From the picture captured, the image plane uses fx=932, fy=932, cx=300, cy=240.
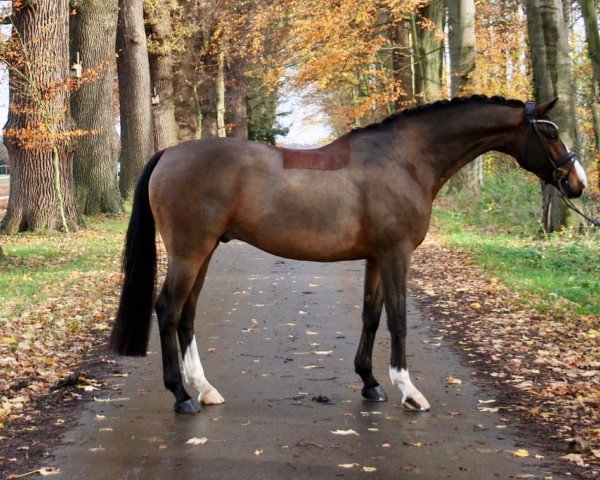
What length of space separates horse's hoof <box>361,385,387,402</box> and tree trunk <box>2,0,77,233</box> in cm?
1422

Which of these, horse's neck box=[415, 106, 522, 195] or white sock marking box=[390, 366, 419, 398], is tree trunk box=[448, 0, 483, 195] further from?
white sock marking box=[390, 366, 419, 398]

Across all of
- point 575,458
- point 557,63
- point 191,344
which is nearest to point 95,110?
point 557,63

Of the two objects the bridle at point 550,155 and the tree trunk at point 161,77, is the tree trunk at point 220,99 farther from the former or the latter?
the bridle at point 550,155

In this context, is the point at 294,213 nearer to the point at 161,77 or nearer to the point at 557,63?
the point at 557,63

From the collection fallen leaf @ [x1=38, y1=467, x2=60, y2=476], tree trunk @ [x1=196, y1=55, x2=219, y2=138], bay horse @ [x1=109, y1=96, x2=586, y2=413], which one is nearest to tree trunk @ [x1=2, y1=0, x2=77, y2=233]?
bay horse @ [x1=109, y1=96, x2=586, y2=413]

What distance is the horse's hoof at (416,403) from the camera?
6.58 metres

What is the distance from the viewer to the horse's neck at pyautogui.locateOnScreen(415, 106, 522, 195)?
7.14 metres

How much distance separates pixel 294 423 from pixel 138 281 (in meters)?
1.72

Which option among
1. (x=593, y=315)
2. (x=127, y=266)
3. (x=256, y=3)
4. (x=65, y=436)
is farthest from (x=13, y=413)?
(x=256, y=3)

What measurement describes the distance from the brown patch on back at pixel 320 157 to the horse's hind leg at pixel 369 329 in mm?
787

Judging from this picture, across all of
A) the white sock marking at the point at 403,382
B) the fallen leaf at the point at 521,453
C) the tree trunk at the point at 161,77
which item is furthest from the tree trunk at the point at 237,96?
the fallen leaf at the point at 521,453

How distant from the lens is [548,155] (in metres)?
7.12

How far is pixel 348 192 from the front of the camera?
22.3 feet

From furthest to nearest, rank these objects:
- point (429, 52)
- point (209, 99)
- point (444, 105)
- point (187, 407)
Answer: point (209, 99)
point (429, 52)
point (444, 105)
point (187, 407)
